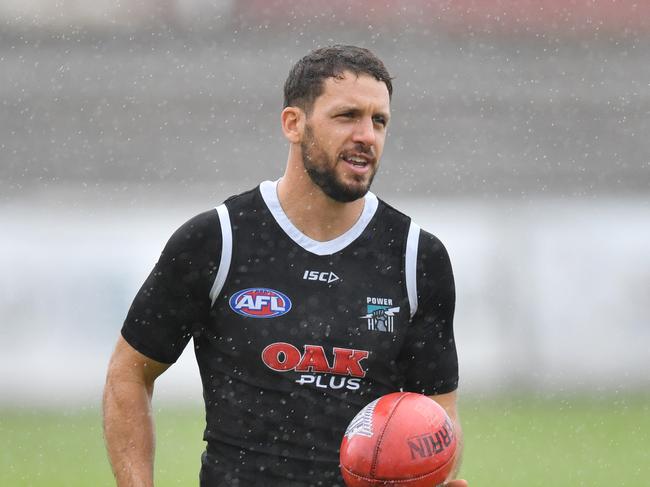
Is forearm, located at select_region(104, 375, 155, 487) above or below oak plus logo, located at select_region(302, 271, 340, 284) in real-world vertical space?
below

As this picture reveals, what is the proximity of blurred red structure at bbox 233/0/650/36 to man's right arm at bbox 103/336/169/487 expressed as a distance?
15572mm

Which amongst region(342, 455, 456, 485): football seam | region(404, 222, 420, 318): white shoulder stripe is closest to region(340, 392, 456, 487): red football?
region(342, 455, 456, 485): football seam

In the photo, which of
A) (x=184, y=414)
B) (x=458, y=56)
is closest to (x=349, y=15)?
(x=458, y=56)

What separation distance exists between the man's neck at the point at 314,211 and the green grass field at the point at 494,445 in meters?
5.96

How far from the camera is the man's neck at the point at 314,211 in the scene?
401 cm

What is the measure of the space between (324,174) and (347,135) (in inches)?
6.0

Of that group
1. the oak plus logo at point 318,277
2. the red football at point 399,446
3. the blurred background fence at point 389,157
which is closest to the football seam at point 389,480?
the red football at point 399,446

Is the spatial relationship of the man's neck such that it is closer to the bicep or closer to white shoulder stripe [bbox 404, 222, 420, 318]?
white shoulder stripe [bbox 404, 222, 420, 318]

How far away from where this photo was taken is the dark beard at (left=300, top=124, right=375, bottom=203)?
3873 mm

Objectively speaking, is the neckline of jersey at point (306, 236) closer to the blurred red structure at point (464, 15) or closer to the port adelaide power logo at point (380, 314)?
the port adelaide power logo at point (380, 314)

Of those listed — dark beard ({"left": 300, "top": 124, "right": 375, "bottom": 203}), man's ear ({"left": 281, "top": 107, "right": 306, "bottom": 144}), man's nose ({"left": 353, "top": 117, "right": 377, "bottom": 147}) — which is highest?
man's ear ({"left": 281, "top": 107, "right": 306, "bottom": 144})

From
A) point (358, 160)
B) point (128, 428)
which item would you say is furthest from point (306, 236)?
point (128, 428)

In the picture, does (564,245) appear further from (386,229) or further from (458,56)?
(386,229)

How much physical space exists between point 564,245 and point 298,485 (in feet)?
32.0
